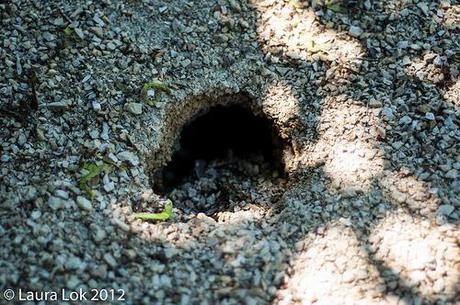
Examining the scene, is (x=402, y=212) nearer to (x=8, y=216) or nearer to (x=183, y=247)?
(x=183, y=247)

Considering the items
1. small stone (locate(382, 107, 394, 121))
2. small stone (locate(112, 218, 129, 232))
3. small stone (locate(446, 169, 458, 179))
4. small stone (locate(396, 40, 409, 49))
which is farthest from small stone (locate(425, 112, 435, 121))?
small stone (locate(112, 218, 129, 232))

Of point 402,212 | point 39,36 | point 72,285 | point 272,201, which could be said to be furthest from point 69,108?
point 402,212

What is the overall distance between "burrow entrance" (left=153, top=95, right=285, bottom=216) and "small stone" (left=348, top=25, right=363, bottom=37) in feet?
2.14

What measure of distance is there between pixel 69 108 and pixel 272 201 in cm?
112

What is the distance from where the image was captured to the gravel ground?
101 inches

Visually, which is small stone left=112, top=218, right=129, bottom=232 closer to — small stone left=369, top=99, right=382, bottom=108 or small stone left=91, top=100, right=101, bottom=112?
small stone left=91, top=100, right=101, bottom=112

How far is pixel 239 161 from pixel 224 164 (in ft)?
0.30

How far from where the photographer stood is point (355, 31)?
3.25 m

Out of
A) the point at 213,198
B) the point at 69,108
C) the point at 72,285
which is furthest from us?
the point at 213,198

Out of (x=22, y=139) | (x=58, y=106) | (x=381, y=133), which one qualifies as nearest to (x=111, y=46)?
(x=58, y=106)

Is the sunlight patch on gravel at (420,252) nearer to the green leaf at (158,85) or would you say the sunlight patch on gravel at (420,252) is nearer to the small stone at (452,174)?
the small stone at (452,174)

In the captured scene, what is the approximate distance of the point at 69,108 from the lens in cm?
294

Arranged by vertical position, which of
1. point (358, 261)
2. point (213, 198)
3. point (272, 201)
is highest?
point (358, 261)

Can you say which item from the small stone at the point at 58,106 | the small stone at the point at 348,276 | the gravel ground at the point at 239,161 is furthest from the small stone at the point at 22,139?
the small stone at the point at 348,276
